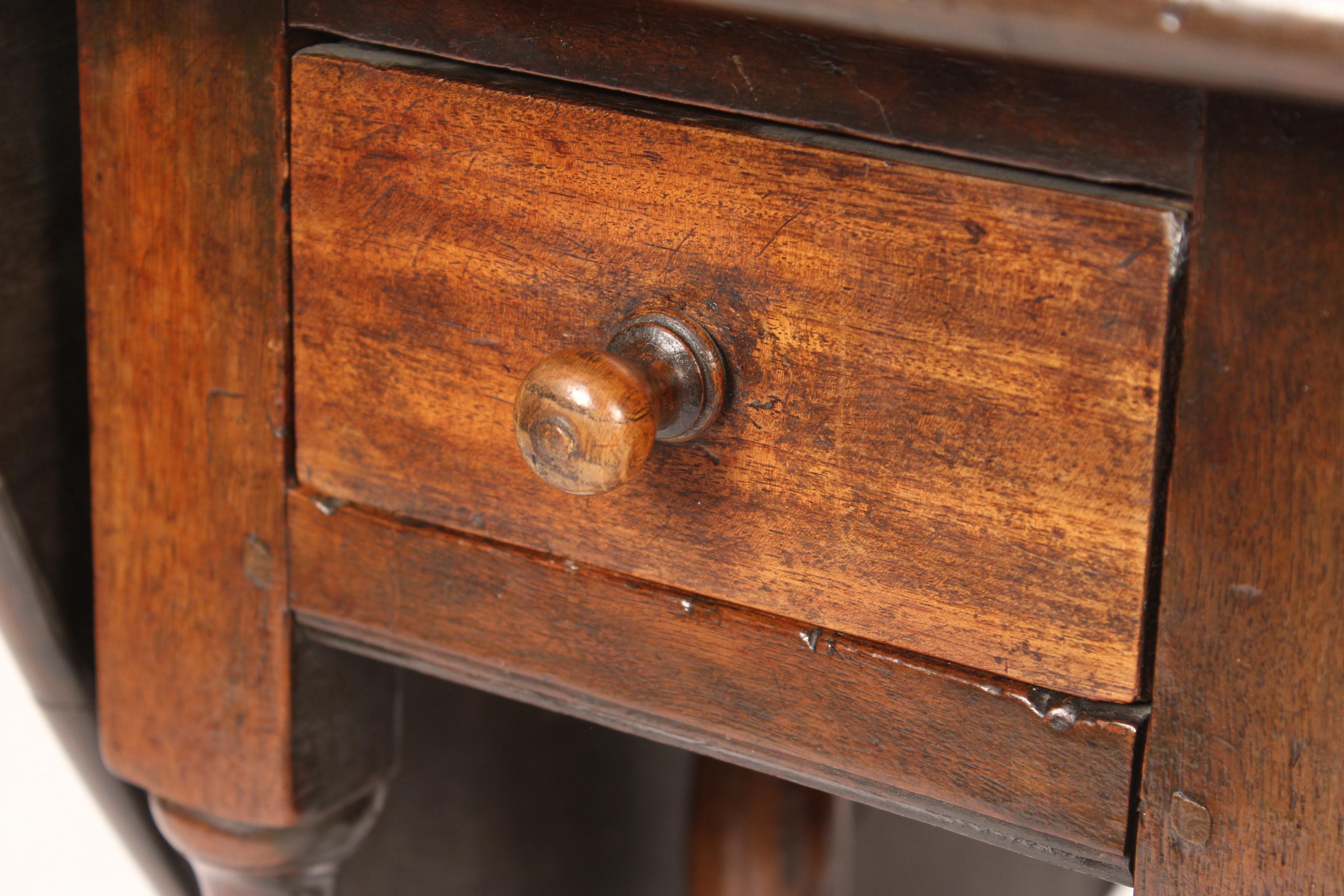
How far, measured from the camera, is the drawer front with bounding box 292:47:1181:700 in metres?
0.39

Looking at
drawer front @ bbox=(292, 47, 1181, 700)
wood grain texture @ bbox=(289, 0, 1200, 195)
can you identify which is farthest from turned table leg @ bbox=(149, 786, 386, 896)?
wood grain texture @ bbox=(289, 0, 1200, 195)

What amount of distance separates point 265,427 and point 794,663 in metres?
0.22

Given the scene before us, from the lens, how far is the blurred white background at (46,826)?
0.71 metres

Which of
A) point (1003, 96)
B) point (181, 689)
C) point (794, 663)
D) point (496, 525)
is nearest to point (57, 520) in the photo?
point (181, 689)

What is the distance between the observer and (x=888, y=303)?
41cm

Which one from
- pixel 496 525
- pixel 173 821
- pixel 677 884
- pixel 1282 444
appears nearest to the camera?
pixel 1282 444

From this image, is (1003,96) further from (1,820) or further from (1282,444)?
(1,820)

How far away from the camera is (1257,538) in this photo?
0.38 metres

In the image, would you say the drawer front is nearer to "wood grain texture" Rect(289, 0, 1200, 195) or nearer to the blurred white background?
"wood grain texture" Rect(289, 0, 1200, 195)

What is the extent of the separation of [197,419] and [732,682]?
23 cm

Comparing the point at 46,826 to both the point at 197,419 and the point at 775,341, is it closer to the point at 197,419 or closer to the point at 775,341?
the point at 197,419

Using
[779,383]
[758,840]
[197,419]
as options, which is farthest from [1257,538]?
[758,840]

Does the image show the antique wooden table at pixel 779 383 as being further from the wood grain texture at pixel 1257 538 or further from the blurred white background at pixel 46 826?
the blurred white background at pixel 46 826

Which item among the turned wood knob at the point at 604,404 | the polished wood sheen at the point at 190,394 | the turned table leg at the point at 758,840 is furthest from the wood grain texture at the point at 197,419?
the turned table leg at the point at 758,840
